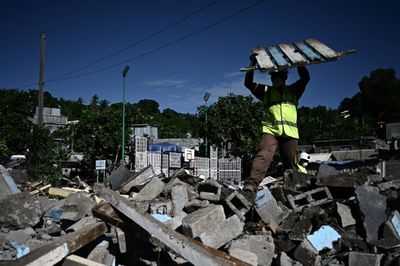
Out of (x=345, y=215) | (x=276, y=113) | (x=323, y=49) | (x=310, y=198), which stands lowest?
(x=345, y=215)

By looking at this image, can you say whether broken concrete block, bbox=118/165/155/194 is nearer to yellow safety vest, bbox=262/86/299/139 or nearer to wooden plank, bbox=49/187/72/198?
wooden plank, bbox=49/187/72/198

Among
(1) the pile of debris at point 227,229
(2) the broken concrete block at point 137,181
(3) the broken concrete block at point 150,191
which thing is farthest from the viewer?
(2) the broken concrete block at point 137,181

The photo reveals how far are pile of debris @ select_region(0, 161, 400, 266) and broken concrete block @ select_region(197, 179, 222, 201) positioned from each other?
3cm

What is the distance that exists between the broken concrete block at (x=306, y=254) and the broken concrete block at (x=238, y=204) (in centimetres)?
85

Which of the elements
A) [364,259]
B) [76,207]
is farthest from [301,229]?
[76,207]

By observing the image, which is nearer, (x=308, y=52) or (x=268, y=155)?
(x=308, y=52)

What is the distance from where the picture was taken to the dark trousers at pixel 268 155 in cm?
567

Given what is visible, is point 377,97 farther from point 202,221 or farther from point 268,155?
point 202,221

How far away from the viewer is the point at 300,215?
4.60 metres

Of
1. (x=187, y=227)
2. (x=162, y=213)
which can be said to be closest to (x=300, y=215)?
(x=187, y=227)

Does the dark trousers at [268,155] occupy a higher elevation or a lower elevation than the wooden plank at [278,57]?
lower

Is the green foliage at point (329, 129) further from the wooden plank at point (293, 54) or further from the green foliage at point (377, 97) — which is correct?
the wooden plank at point (293, 54)

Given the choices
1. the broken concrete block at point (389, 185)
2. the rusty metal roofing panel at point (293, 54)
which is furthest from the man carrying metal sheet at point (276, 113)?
the broken concrete block at point (389, 185)

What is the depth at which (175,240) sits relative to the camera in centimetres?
352
